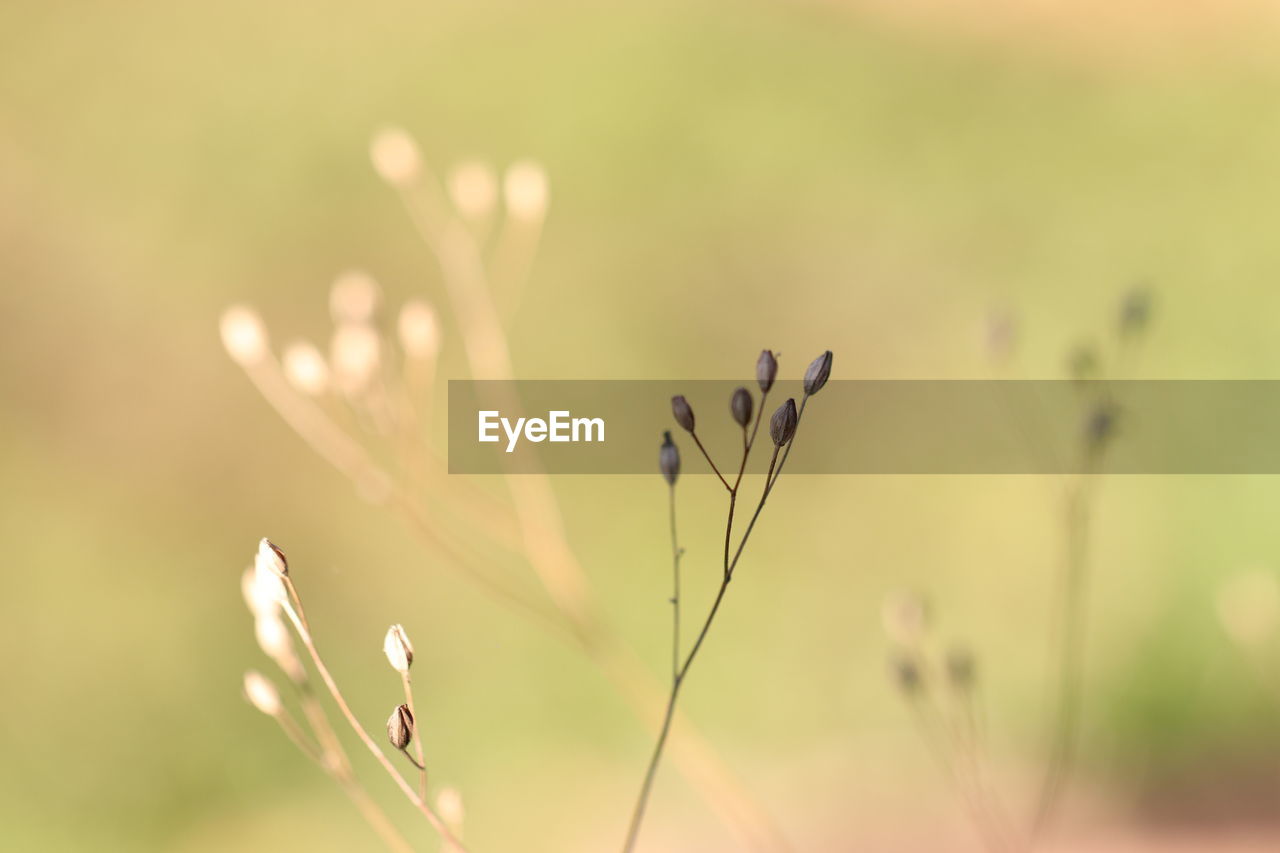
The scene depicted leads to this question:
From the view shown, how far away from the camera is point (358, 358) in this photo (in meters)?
0.76

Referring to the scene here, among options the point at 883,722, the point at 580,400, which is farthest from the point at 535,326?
the point at 883,722

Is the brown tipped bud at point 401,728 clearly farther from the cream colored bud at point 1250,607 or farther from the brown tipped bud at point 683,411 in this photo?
the cream colored bud at point 1250,607

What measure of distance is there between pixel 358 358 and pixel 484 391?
43.3 inches

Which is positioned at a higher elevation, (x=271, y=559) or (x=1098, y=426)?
(x=1098, y=426)

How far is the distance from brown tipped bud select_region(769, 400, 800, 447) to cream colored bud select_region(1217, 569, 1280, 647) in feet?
3.64

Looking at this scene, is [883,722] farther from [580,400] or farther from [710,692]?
[580,400]

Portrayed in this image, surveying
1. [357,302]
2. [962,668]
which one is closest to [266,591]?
[357,302]

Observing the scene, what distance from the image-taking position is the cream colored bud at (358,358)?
0.75 m

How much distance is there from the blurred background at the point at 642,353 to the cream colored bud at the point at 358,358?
90 cm

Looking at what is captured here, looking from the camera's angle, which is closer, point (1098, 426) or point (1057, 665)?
point (1098, 426)

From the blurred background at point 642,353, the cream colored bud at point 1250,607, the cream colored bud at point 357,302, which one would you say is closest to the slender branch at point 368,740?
the cream colored bud at point 357,302

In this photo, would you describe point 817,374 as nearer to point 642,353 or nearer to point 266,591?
point 266,591

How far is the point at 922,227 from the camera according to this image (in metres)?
2.17

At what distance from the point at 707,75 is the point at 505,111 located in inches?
19.4
